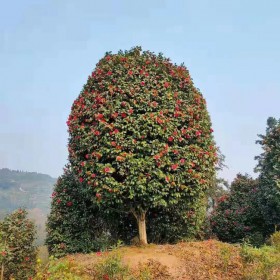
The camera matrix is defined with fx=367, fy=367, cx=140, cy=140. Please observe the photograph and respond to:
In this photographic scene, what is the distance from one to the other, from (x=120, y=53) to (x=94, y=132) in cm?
360

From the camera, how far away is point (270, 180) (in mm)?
18062

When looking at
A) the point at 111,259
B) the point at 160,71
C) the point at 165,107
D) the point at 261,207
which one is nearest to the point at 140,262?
the point at 111,259

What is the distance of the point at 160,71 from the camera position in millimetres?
12156

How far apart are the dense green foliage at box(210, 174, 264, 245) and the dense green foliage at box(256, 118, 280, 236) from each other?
0.87 metres

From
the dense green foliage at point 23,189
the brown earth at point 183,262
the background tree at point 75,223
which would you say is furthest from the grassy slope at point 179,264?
the dense green foliage at point 23,189

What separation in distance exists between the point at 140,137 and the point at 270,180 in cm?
997

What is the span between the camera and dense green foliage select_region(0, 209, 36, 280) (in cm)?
1086

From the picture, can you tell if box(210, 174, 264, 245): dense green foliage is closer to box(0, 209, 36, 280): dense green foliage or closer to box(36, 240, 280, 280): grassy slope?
box(36, 240, 280, 280): grassy slope

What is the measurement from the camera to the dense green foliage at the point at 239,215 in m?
20.1

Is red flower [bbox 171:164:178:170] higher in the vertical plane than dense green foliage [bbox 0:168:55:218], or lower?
lower

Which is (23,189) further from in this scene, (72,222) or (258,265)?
(258,265)

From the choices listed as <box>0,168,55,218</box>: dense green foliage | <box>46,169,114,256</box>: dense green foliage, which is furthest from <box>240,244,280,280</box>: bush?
<box>0,168,55,218</box>: dense green foliage

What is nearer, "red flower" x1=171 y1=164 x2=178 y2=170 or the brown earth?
the brown earth

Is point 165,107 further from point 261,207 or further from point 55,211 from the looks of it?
point 261,207
